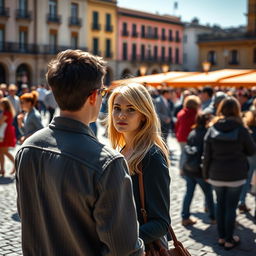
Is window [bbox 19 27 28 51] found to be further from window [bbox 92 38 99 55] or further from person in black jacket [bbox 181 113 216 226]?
person in black jacket [bbox 181 113 216 226]

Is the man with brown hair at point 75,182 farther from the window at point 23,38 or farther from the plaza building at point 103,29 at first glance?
the plaza building at point 103,29

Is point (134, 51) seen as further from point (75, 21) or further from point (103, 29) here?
point (75, 21)

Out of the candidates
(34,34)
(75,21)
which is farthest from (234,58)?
(34,34)

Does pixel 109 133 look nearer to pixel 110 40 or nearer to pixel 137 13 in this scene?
pixel 110 40

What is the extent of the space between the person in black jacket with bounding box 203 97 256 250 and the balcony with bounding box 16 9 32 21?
36.3 meters

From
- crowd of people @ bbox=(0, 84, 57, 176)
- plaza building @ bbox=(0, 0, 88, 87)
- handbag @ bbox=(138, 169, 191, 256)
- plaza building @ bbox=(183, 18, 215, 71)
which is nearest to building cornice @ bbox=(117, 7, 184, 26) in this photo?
plaza building @ bbox=(183, 18, 215, 71)

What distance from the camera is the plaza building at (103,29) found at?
150 feet

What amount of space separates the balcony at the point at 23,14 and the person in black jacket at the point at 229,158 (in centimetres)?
3632

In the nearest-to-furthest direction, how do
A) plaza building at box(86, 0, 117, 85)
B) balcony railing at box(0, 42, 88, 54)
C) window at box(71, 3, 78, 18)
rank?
balcony railing at box(0, 42, 88, 54)
window at box(71, 3, 78, 18)
plaza building at box(86, 0, 117, 85)

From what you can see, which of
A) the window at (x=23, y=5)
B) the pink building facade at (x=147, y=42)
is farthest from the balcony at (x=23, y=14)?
the pink building facade at (x=147, y=42)

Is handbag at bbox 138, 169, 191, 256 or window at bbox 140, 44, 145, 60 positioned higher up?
window at bbox 140, 44, 145, 60

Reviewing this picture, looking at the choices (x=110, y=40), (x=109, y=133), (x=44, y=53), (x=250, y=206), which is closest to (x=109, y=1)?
(x=110, y=40)

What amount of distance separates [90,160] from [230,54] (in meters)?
54.1

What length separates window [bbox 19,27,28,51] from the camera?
39.6m
